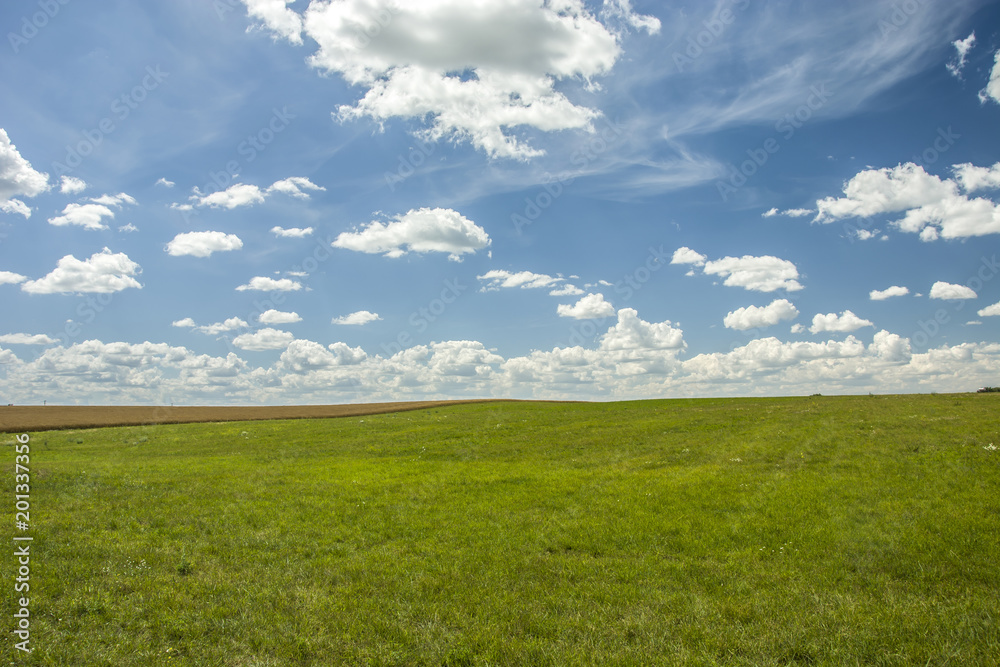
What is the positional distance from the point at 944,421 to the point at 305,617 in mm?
42566

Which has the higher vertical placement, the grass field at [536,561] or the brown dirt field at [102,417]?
the brown dirt field at [102,417]

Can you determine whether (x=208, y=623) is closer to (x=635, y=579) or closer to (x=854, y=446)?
(x=635, y=579)

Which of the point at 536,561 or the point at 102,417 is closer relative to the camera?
the point at 536,561

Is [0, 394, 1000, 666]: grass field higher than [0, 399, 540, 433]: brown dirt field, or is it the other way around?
[0, 399, 540, 433]: brown dirt field

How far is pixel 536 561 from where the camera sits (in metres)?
15.2

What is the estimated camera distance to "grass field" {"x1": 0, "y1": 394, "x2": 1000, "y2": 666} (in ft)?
33.7

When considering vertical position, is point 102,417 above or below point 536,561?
above

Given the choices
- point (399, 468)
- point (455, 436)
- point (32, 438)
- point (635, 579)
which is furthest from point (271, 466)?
point (32, 438)

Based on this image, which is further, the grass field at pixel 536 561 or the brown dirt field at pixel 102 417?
the brown dirt field at pixel 102 417

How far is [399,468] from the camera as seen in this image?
31.6 meters

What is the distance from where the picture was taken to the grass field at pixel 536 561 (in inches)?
404

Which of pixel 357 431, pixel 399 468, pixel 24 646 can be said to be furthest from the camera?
pixel 357 431

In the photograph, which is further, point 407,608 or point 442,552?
point 442,552

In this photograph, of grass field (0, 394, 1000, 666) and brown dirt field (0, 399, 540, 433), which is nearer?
grass field (0, 394, 1000, 666)
